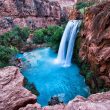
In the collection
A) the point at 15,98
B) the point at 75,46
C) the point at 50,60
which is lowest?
the point at 50,60

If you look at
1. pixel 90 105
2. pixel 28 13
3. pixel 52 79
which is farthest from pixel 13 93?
pixel 28 13

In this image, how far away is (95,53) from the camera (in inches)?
739

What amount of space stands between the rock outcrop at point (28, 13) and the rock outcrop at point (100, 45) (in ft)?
73.2

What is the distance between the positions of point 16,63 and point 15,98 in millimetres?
17429

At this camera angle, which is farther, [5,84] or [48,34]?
[48,34]

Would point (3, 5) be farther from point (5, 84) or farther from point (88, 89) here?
point (5, 84)

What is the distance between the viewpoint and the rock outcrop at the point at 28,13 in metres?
41.6

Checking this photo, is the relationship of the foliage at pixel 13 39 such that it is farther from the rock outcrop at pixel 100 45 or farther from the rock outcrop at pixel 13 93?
the rock outcrop at pixel 13 93

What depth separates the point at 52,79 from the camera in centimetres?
2181

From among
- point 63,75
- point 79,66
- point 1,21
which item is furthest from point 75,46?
point 1,21

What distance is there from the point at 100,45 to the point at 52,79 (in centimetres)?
597

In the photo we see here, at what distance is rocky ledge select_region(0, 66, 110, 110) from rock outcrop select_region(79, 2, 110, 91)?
32.4ft

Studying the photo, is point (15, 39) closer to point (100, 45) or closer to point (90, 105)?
point (100, 45)

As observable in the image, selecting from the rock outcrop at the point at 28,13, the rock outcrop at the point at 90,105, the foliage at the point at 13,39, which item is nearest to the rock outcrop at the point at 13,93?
the rock outcrop at the point at 90,105
